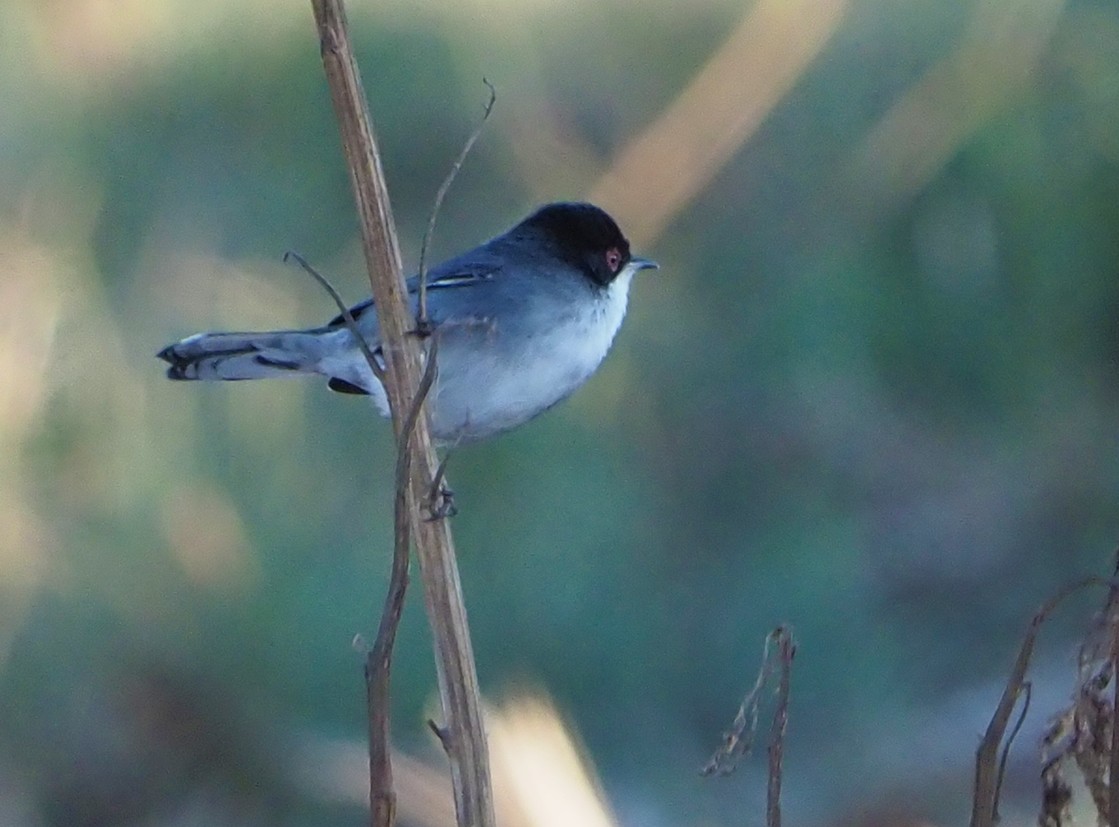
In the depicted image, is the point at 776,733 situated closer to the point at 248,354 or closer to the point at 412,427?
the point at 412,427

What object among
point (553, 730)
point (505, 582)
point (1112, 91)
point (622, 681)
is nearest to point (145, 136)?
point (505, 582)

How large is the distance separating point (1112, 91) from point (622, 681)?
0.82 metres

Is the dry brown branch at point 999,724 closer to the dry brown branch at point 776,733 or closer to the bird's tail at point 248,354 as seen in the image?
the dry brown branch at point 776,733

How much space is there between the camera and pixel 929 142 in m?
1.48

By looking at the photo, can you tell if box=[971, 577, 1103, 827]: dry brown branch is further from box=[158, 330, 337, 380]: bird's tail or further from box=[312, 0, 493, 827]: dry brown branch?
box=[158, 330, 337, 380]: bird's tail

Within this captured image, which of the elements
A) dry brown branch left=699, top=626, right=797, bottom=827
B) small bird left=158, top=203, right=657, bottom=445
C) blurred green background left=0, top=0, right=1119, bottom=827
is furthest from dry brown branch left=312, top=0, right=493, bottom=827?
blurred green background left=0, top=0, right=1119, bottom=827

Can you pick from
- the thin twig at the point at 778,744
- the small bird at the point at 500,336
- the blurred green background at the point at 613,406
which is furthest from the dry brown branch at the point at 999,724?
the blurred green background at the point at 613,406

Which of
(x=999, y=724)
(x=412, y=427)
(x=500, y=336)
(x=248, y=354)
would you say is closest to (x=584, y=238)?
(x=500, y=336)

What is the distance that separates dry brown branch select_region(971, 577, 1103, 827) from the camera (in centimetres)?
42

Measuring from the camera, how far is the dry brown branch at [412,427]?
0.52 meters

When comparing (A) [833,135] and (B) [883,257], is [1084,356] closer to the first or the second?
(B) [883,257]

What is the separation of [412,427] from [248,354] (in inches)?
27.4

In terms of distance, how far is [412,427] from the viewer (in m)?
0.50

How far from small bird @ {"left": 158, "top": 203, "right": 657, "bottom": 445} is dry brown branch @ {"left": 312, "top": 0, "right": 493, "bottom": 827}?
1.63 ft
